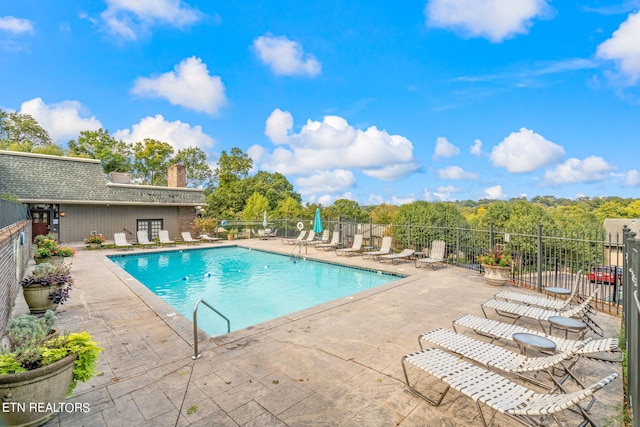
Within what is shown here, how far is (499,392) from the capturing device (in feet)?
8.26

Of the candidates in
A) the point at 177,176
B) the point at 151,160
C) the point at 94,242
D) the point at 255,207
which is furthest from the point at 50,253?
the point at 151,160

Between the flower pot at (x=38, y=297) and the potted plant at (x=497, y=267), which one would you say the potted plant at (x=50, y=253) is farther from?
the potted plant at (x=497, y=267)

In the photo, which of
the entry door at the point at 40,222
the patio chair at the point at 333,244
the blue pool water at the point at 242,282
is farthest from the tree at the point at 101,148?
the patio chair at the point at 333,244

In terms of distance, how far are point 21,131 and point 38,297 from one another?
38449 millimetres

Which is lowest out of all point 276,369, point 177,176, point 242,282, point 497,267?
point 242,282

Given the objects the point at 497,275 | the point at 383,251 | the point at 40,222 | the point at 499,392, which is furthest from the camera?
the point at 40,222

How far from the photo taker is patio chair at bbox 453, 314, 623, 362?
3.03 metres

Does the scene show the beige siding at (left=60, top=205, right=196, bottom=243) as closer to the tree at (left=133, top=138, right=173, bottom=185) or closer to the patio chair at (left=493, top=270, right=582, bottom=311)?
the tree at (left=133, top=138, right=173, bottom=185)

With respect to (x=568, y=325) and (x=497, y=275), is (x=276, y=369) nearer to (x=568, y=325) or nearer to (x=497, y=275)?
(x=568, y=325)

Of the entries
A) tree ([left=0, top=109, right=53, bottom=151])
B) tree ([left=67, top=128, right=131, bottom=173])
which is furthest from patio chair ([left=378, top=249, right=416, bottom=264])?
tree ([left=0, top=109, right=53, bottom=151])

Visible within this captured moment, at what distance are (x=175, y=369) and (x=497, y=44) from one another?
23.9 meters

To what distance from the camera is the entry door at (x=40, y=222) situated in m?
16.0

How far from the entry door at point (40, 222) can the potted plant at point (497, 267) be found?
2129 centimetres

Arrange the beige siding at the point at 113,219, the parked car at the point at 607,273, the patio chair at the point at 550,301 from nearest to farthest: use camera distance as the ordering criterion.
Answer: the patio chair at the point at 550,301, the parked car at the point at 607,273, the beige siding at the point at 113,219
